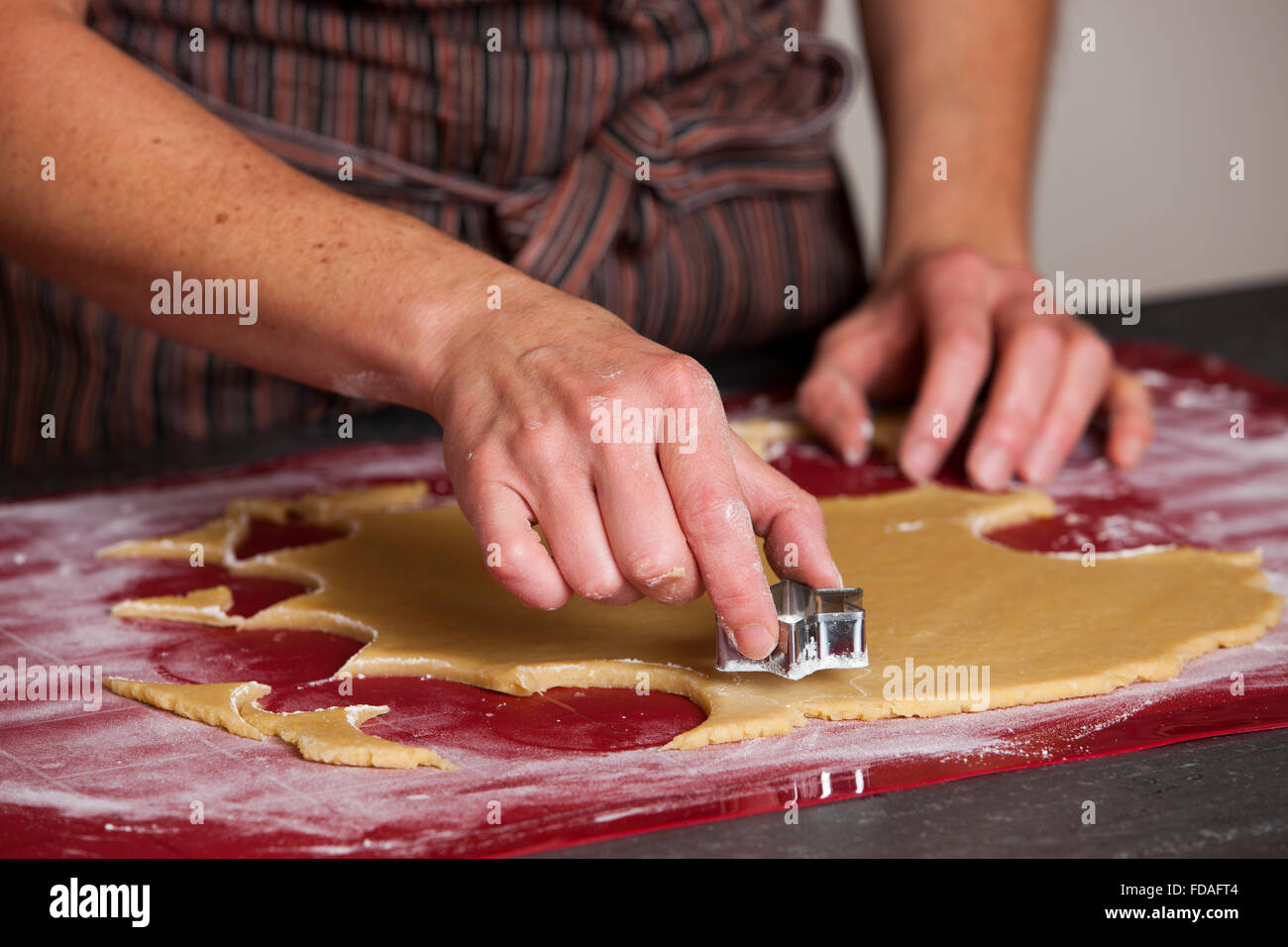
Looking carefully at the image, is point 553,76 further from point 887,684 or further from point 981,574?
point 887,684

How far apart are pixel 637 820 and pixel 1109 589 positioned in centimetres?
60

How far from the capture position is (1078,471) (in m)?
1.70

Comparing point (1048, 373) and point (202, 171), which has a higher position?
point (202, 171)

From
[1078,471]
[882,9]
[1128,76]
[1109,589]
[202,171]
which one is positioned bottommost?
[1109,589]

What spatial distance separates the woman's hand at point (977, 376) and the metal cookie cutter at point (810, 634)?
25.1 inches

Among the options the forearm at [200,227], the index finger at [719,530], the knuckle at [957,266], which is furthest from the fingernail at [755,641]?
the knuckle at [957,266]

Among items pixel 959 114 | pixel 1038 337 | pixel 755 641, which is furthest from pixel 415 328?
pixel 959 114

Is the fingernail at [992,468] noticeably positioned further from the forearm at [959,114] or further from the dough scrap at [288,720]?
the dough scrap at [288,720]

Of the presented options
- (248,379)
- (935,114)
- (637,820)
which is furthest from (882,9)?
(637,820)

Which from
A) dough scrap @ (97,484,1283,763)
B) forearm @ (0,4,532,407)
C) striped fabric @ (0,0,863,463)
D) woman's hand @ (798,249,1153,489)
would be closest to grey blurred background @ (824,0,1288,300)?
striped fabric @ (0,0,863,463)

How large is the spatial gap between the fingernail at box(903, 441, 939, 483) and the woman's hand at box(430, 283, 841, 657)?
0.64 meters

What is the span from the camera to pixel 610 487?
3.22ft

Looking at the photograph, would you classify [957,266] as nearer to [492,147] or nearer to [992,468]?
[992,468]

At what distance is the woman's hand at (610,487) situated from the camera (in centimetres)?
98
